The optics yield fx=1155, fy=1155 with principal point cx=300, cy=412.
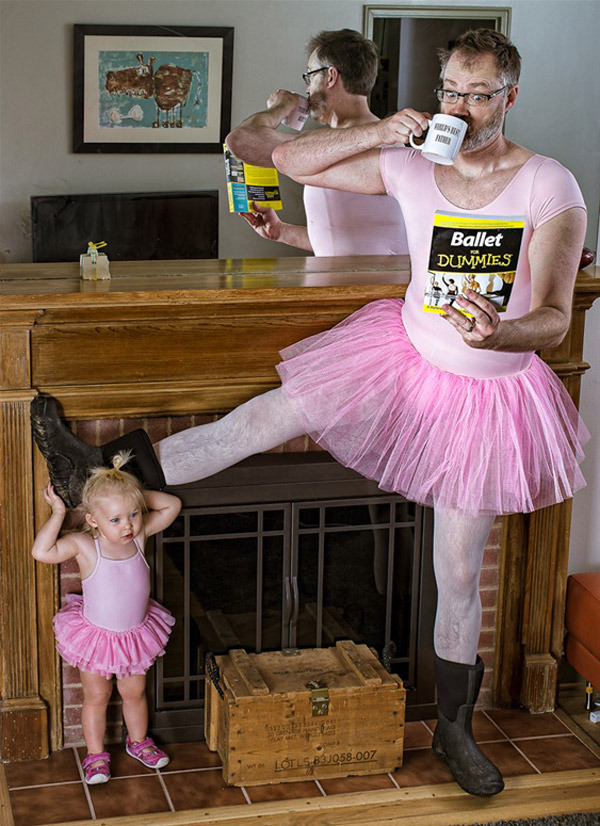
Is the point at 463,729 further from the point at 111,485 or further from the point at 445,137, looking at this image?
the point at 445,137

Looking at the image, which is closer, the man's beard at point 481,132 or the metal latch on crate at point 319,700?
the man's beard at point 481,132

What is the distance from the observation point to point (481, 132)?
8.39 feet

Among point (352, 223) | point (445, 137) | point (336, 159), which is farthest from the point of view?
point (352, 223)

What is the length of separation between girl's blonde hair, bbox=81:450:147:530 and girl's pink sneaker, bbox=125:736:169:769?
0.66m

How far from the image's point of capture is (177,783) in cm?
295

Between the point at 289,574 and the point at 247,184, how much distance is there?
3.42 feet

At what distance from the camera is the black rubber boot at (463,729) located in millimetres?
2920

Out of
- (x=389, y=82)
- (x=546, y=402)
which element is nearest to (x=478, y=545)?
(x=546, y=402)

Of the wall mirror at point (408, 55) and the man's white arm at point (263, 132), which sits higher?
the wall mirror at point (408, 55)

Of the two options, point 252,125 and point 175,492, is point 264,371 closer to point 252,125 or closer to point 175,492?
point 175,492

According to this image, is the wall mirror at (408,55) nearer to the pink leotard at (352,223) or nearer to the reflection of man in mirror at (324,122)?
the reflection of man in mirror at (324,122)

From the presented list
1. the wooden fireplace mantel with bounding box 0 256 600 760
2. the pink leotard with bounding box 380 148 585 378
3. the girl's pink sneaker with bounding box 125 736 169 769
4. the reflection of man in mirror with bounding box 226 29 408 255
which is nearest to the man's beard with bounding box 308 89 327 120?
the reflection of man in mirror with bounding box 226 29 408 255

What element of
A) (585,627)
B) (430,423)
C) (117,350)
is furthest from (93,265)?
(585,627)

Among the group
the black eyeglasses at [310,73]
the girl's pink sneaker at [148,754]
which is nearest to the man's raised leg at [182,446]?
the girl's pink sneaker at [148,754]
